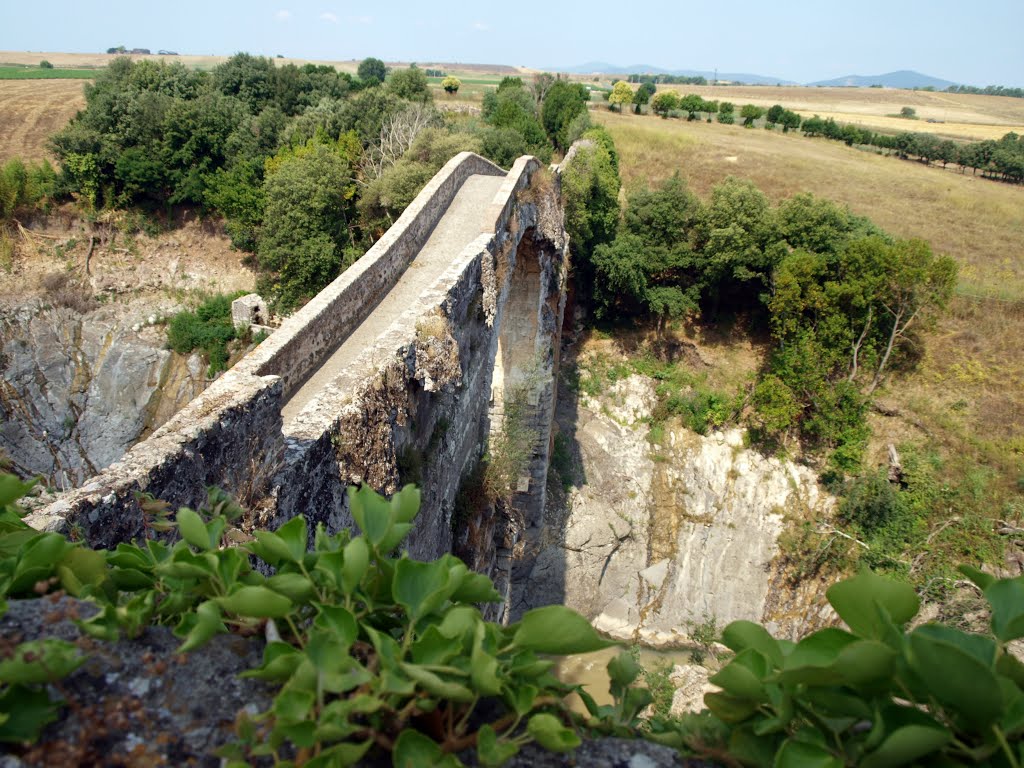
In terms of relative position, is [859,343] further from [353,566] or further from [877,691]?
[353,566]

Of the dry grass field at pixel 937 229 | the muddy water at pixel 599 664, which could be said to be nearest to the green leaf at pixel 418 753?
the muddy water at pixel 599 664

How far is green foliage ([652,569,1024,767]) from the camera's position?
3.20ft

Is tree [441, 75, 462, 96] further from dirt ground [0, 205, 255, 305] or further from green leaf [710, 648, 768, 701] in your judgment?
green leaf [710, 648, 768, 701]

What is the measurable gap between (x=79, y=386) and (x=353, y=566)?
20.2 meters

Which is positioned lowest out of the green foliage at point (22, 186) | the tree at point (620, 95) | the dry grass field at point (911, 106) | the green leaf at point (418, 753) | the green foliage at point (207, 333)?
the green foliage at point (207, 333)

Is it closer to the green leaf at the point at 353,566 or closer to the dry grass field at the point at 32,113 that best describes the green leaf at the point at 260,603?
the green leaf at the point at 353,566

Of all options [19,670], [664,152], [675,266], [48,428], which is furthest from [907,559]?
[48,428]

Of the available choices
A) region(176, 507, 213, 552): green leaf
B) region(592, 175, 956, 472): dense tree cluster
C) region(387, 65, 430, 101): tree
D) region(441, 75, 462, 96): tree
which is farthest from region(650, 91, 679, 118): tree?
region(176, 507, 213, 552): green leaf

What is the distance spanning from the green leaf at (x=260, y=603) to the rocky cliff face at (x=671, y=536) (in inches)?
585

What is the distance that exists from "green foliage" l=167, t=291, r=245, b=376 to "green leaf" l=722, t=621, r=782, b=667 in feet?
58.8

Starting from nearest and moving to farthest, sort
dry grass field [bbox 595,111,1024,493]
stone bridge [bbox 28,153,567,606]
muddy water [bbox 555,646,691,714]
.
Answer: stone bridge [bbox 28,153,567,606], muddy water [bbox 555,646,691,714], dry grass field [bbox 595,111,1024,493]

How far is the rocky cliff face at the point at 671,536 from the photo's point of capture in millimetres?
15844

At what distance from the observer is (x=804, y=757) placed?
106 centimetres

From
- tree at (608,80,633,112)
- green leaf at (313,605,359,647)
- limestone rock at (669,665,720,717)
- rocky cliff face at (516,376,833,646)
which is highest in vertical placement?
tree at (608,80,633,112)
